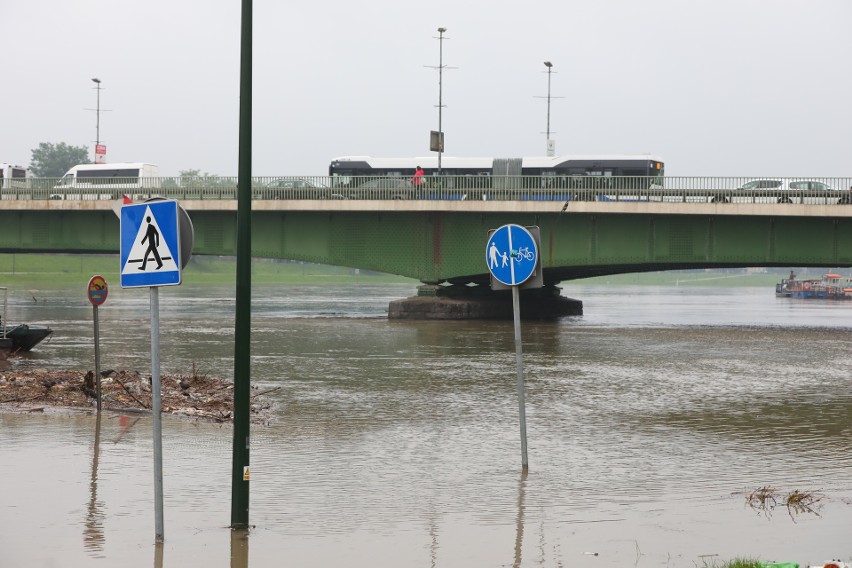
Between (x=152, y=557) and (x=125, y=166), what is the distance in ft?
180

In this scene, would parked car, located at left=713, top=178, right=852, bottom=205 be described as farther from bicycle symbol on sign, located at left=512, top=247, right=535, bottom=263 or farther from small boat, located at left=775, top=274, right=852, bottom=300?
small boat, located at left=775, top=274, right=852, bottom=300

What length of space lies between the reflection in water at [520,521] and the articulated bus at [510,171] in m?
32.7

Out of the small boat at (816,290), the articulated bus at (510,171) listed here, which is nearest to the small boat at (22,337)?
the articulated bus at (510,171)

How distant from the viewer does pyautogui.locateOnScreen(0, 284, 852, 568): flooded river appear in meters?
8.25

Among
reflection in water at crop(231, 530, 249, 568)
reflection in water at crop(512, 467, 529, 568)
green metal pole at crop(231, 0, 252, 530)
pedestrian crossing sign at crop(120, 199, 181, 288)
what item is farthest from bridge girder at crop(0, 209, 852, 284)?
pedestrian crossing sign at crop(120, 199, 181, 288)

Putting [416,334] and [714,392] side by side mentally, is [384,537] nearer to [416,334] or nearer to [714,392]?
[714,392]

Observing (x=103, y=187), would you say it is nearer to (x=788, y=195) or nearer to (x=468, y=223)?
(x=468, y=223)

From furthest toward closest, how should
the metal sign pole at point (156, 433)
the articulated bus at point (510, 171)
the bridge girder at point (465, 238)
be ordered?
the articulated bus at point (510, 171), the bridge girder at point (465, 238), the metal sign pole at point (156, 433)

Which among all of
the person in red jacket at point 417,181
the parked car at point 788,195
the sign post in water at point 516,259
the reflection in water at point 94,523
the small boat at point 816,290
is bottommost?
the small boat at point 816,290

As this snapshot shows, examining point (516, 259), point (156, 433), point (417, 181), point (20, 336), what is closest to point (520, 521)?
point (156, 433)

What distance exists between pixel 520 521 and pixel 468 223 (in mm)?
36449

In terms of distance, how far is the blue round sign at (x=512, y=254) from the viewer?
11.4m

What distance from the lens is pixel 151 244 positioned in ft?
26.8

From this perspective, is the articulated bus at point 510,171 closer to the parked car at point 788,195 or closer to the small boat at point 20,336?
the parked car at point 788,195
